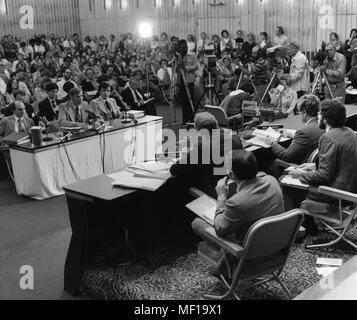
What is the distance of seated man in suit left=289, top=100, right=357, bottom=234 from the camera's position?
3648mm

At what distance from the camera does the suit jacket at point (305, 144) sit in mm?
4273

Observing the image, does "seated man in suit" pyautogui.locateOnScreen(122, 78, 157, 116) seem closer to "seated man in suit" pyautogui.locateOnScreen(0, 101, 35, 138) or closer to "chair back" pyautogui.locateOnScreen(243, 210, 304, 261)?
"seated man in suit" pyautogui.locateOnScreen(0, 101, 35, 138)

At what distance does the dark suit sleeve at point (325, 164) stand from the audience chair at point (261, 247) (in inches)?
31.1

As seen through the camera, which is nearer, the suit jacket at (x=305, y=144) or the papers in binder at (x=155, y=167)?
the papers in binder at (x=155, y=167)

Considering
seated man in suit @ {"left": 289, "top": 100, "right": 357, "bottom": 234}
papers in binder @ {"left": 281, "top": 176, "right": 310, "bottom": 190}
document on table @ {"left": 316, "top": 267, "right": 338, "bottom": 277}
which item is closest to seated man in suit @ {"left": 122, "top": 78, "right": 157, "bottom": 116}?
papers in binder @ {"left": 281, "top": 176, "right": 310, "bottom": 190}

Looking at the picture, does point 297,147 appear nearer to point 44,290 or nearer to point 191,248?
point 191,248

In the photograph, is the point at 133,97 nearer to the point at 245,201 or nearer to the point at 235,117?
the point at 235,117

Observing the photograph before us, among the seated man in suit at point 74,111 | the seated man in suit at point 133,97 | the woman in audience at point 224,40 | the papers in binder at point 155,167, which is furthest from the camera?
the woman in audience at point 224,40

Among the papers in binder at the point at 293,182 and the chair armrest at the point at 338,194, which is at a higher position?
the chair armrest at the point at 338,194

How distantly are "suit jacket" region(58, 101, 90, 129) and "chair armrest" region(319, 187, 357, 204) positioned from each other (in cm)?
345

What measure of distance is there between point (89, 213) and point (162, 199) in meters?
0.60

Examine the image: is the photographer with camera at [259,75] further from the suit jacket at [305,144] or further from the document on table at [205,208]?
the document on table at [205,208]

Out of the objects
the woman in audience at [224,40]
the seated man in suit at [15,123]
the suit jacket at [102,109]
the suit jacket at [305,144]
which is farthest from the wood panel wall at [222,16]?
the suit jacket at [305,144]

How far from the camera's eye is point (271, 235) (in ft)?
9.42
